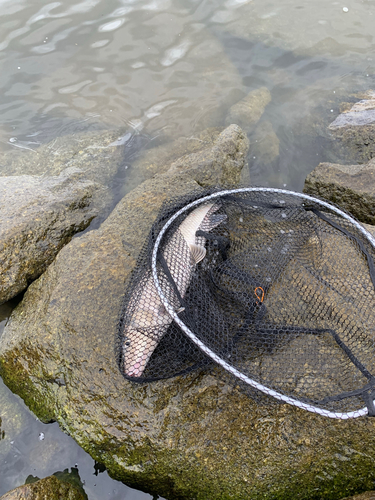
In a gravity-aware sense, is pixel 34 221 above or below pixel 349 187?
above

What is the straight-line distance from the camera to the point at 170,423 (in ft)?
9.34

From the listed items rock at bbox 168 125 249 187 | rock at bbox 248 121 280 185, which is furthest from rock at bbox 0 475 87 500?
rock at bbox 248 121 280 185

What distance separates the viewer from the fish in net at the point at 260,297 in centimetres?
284

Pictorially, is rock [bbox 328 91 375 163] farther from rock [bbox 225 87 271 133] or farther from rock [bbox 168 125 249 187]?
rock [bbox 168 125 249 187]

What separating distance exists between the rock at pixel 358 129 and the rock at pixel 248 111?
4.26 ft

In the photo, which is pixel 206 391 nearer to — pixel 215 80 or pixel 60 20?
pixel 215 80

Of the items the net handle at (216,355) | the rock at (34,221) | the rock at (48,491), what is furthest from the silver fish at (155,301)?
the rock at (34,221)

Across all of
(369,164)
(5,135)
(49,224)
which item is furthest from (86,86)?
(369,164)

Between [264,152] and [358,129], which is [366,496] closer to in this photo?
[264,152]

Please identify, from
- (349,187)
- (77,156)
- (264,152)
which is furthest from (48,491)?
(264,152)

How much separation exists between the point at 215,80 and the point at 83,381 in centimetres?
607

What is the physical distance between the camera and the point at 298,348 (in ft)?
9.91

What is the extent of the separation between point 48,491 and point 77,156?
15.0 ft

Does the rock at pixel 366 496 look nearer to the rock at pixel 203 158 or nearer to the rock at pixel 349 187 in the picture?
the rock at pixel 349 187
